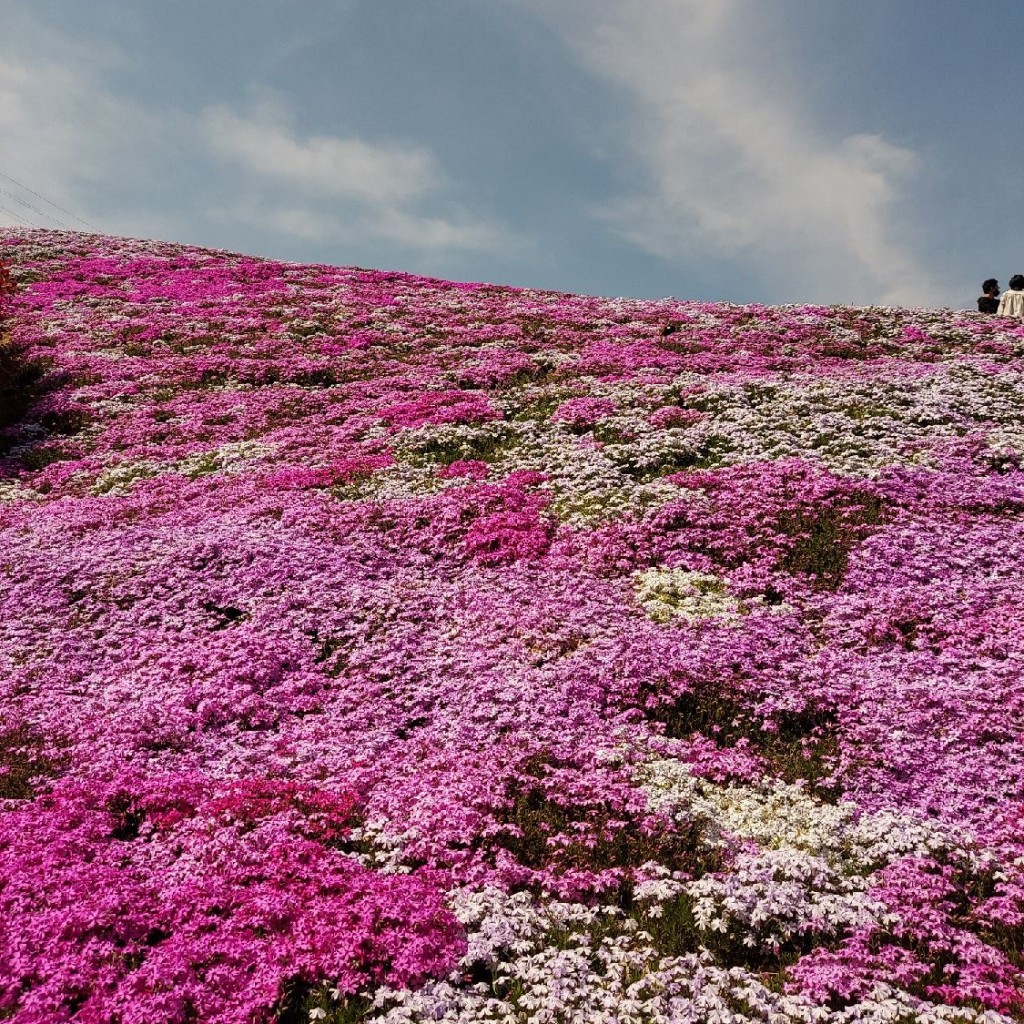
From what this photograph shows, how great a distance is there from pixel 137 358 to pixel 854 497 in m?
36.1

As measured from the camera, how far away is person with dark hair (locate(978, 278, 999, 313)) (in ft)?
155

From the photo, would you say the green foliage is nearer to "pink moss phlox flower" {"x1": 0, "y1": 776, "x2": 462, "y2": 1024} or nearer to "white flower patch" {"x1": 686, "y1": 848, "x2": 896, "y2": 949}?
"pink moss phlox flower" {"x1": 0, "y1": 776, "x2": 462, "y2": 1024}

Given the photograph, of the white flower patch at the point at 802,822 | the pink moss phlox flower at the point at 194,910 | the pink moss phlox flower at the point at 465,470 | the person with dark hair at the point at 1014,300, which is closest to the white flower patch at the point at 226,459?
the pink moss phlox flower at the point at 465,470

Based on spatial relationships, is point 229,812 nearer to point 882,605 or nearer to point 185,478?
point 882,605

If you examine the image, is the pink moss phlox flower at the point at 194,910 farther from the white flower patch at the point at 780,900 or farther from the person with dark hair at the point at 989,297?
the person with dark hair at the point at 989,297

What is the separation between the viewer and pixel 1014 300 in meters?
44.8

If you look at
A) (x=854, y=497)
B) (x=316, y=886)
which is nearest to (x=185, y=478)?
(x=316, y=886)

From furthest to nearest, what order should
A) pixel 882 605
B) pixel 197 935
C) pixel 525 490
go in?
1. pixel 525 490
2. pixel 882 605
3. pixel 197 935

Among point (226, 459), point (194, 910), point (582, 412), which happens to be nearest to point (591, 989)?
point (194, 910)

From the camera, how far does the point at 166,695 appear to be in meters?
14.8

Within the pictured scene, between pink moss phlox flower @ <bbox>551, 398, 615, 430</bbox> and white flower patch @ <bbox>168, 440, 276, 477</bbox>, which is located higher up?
pink moss phlox flower @ <bbox>551, 398, 615, 430</bbox>

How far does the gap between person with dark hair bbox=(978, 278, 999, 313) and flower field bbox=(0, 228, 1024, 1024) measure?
1916 centimetres

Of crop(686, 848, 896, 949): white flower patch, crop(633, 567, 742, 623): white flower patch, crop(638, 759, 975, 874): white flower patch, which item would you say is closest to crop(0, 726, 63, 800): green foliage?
crop(638, 759, 975, 874): white flower patch

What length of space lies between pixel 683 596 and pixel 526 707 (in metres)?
5.49
